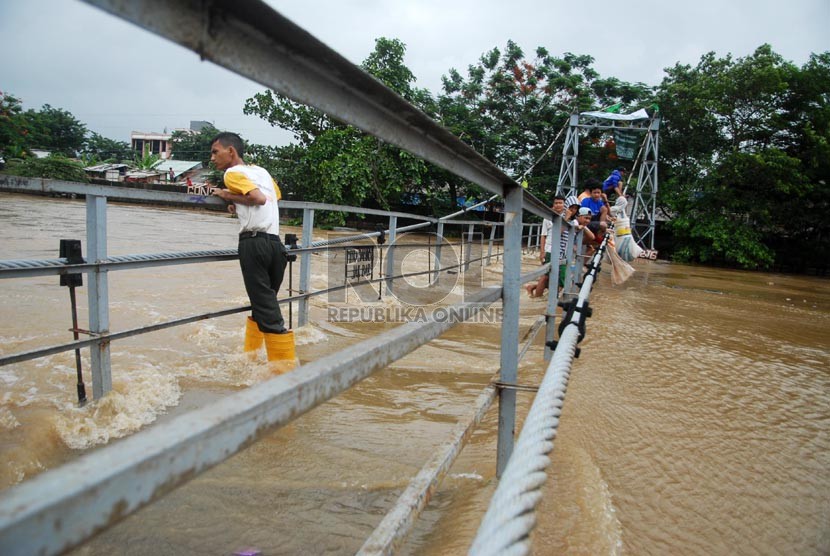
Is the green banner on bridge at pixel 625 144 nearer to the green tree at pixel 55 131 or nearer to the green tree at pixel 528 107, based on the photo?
the green tree at pixel 528 107

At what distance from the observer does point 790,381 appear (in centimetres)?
384

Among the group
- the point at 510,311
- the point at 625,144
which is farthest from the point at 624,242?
the point at 625,144

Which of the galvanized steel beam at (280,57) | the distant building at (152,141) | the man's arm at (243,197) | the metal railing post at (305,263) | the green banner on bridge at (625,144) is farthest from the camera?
the distant building at (152,141)

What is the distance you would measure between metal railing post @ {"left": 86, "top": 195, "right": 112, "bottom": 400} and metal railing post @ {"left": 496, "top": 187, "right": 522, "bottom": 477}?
5.18 feet

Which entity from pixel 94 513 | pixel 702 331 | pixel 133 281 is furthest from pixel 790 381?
pixel 133 281

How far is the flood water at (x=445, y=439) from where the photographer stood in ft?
5.73

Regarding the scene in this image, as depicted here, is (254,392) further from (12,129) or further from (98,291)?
(12,129)

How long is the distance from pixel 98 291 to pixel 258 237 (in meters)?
0.78

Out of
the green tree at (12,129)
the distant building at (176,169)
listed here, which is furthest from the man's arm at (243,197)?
the distant building at (176,169)

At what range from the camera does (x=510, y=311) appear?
64.3 inches

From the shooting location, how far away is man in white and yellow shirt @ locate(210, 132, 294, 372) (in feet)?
8.73

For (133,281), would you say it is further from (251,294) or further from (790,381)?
(790,381)

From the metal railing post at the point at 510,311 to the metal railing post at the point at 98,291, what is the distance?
Result: 1.58 metres

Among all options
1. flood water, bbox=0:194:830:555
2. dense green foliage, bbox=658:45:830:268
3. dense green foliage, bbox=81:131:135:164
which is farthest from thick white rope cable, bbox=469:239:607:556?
dense green foliage, bbox=81:131:135:164
